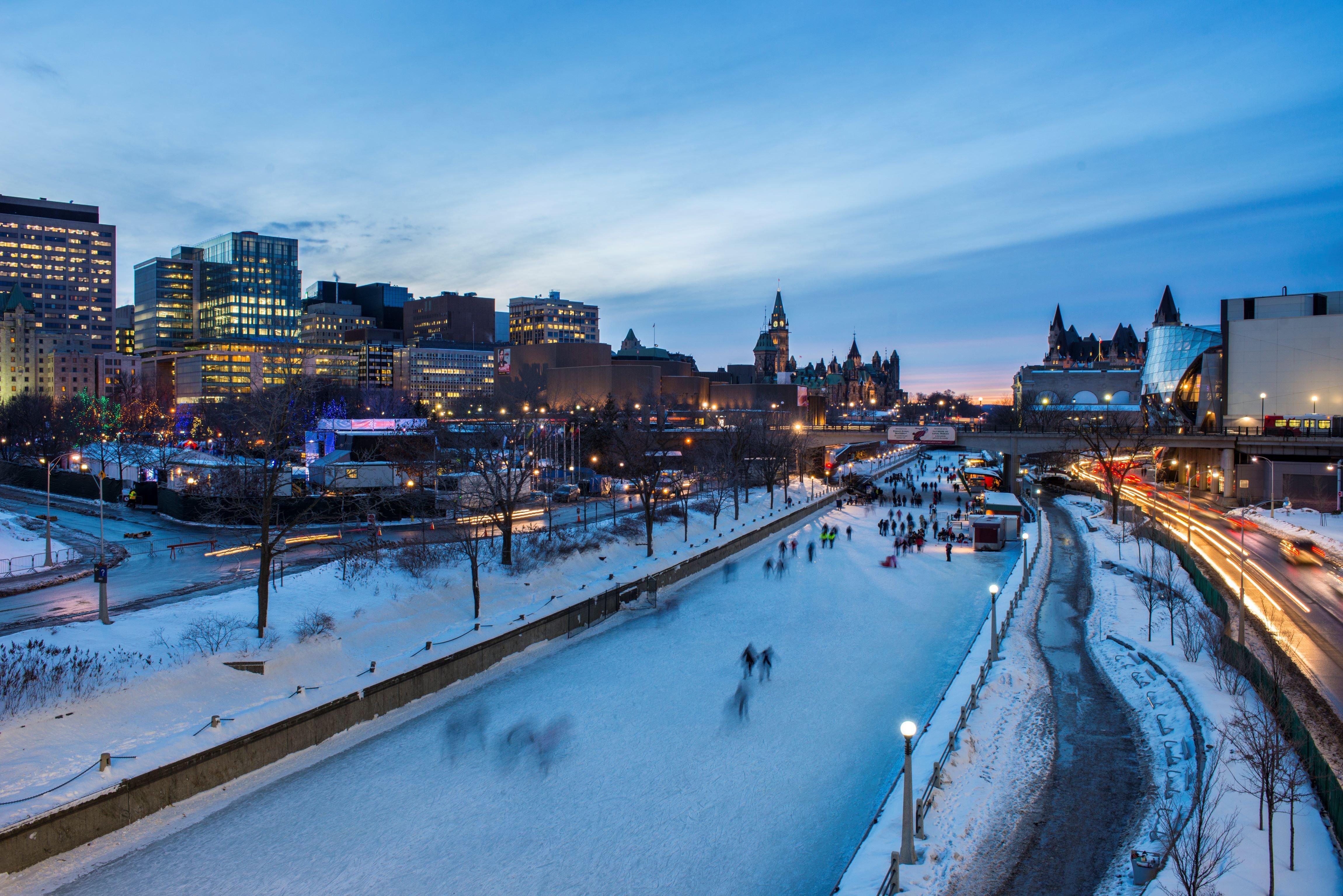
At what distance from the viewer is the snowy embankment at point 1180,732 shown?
12117 millimetres

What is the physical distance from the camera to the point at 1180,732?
17.9 metres

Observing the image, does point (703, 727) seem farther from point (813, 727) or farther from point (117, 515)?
point (117, 515)

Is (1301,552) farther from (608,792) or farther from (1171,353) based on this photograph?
(1171,353)

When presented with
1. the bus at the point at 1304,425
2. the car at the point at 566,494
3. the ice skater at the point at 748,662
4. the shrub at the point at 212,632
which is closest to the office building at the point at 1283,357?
the bus at the point at 1304,425

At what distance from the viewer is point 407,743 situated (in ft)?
60.1

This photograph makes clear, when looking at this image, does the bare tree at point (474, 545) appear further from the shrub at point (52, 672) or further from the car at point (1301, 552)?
the car at point (1301, 552)

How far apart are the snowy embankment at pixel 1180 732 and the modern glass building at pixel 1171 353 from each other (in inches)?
2600

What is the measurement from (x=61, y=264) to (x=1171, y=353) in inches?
8299

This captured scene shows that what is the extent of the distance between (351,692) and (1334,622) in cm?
2665

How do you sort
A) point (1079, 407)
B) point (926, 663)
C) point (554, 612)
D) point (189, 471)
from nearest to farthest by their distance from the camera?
point (926, 663) < point (554, 612) < point (189, 471) < point (1079, 407)

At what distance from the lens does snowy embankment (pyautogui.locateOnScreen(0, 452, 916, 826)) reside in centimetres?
1477

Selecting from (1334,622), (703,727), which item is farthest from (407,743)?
(1334,622)

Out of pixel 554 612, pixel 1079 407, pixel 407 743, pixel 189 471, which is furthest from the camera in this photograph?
pixel 1079 407

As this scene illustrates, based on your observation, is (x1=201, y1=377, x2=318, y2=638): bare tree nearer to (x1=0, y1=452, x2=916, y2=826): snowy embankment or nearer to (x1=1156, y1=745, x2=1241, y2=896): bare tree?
(x1=0, y1=452, x2=916, y2=826): snowy embankment
